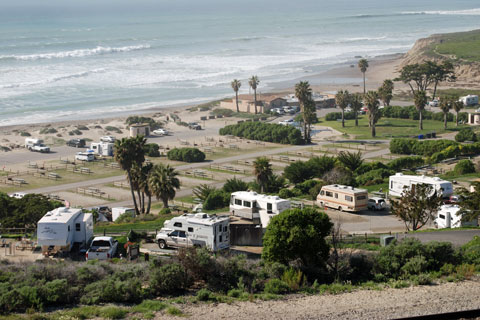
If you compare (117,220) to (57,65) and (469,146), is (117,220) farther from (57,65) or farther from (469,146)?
(57,65)

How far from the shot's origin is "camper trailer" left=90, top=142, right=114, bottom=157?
229 feet

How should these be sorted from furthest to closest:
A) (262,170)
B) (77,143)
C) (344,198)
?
1. (77,143)
2. (262,170)
3. (344,198)

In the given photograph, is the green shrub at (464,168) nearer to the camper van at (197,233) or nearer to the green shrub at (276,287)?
the camper van at (197,233)

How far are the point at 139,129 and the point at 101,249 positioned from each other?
53.3 meters

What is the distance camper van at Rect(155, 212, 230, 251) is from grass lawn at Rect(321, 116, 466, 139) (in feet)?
164

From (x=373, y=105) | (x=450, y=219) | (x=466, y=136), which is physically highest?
(x=373, y=105)

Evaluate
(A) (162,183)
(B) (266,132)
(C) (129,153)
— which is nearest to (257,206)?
(A) (162,183)

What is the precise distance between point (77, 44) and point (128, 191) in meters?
152

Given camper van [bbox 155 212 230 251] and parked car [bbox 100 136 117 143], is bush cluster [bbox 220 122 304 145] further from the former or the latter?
camper van [bbox 155 212 230 251]

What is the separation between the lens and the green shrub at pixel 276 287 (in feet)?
77.7

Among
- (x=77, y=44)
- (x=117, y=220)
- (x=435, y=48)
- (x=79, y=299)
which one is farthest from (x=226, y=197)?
(x=77, y=44)

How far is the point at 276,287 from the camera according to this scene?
23766mm

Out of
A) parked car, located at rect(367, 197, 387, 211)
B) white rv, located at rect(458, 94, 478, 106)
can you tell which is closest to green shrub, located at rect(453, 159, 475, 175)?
parked car, located at rect(367, 197, 387, 211)

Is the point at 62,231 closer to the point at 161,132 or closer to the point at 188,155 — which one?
the point at 188,155
